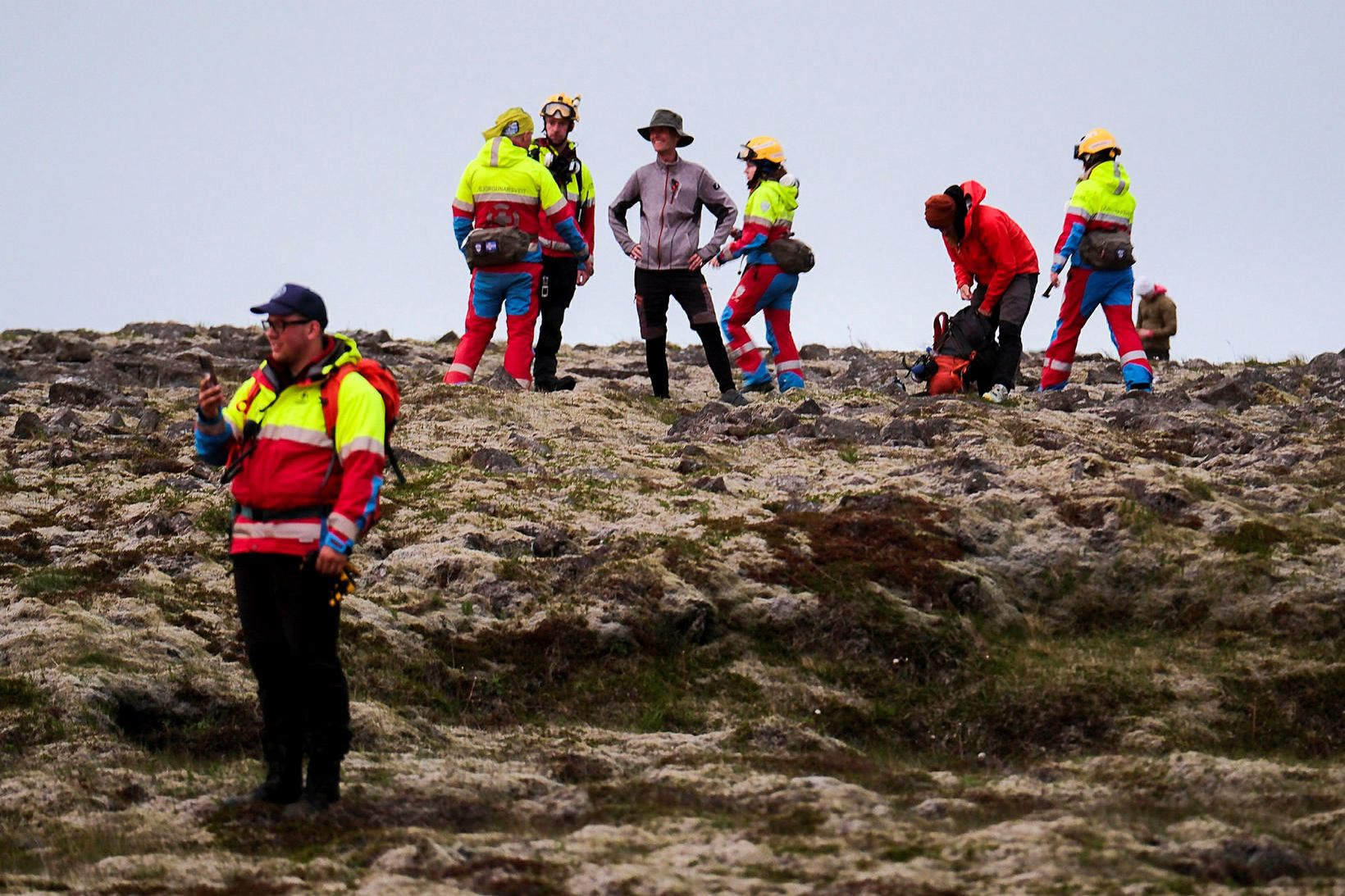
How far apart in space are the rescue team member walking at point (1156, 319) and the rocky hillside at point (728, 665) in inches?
400

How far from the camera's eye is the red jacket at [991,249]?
53.8 feet

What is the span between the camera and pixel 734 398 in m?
17.1

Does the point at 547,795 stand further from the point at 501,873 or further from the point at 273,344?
the point at 273,344

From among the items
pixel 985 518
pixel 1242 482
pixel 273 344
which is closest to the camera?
pixel 273 344

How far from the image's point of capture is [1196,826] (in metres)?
6.71

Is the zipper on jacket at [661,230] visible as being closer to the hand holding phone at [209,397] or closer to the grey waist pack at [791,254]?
the grey waist pack at [791,254]

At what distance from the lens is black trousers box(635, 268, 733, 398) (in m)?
17.0

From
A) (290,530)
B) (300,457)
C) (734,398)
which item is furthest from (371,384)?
(734,398)

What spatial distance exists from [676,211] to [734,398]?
71.3 inches

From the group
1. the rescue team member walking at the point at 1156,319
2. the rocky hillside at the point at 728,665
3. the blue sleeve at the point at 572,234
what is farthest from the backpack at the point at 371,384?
the rescue team member walking at the point at 1156,319

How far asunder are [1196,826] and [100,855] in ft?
13.4

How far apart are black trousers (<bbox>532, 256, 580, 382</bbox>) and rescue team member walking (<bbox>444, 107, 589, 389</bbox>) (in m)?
0.36

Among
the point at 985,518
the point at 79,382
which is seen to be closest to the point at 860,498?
the point at 985,518

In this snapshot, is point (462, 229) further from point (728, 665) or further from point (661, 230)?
point (728, 665)
